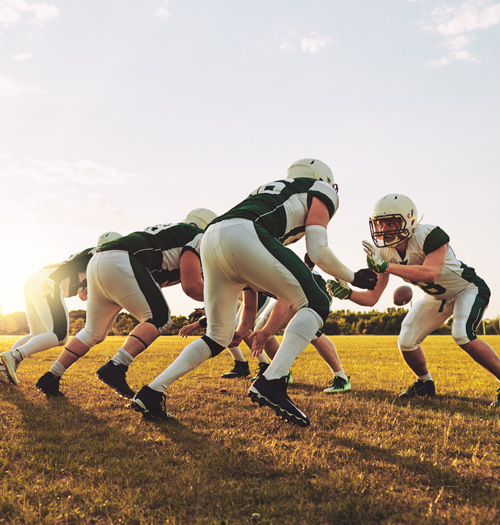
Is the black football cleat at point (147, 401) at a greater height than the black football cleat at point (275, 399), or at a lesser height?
lesser

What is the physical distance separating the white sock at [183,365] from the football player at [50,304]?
3.00 meters

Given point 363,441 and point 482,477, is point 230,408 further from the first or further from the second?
point 482,477

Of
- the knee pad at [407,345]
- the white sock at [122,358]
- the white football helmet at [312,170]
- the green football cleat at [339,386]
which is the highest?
the white football helmet at [312,170]

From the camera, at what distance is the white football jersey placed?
4973 millimetres

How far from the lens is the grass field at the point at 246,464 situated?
1.96 m

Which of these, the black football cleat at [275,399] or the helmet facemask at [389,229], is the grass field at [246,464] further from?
the helmet facemask at [389,229]

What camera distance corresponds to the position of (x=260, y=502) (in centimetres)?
205

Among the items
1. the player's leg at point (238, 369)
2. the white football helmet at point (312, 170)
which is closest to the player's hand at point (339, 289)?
the white football helmet at point (312, 170)

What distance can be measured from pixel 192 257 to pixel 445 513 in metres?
3.28

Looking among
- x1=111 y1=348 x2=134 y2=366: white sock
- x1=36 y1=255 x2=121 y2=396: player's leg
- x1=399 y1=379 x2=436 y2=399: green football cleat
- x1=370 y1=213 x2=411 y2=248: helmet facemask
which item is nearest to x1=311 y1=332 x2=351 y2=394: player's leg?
x1=399 y1=379 x2=436 y2=399: green football cleat

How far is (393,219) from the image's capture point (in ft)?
16.4

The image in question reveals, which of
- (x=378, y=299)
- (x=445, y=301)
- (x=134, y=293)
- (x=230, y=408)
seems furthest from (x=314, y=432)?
(x=445, y=301)

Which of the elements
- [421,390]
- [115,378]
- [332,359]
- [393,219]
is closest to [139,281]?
[115,378]

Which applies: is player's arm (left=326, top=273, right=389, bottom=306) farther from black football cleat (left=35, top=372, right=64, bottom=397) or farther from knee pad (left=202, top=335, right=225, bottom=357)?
black football cleat (left=35, top=372, right=64, bottom=397)
